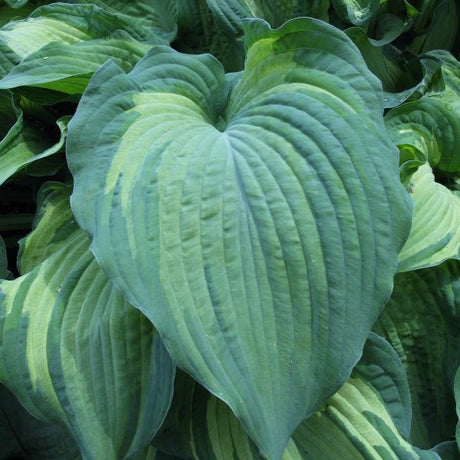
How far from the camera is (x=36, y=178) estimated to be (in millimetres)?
1187

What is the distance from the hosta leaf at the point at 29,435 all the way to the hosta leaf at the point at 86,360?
9.2 inches

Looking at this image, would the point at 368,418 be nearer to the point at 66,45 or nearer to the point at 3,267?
Result: the point at 3,267

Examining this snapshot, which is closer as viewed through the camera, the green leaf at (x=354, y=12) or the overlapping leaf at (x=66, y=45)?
the overlapping leaf at (x=66, y=45)

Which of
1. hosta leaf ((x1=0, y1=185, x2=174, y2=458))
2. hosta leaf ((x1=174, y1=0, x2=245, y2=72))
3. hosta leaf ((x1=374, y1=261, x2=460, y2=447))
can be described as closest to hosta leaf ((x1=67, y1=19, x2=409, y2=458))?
hosta leaf ((x1=0, y1=185, x2=174, y2=458))

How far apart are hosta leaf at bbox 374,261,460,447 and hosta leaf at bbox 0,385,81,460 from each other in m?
0.49

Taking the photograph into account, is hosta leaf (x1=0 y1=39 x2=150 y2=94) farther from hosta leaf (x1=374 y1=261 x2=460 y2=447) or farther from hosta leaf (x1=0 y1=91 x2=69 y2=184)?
hosta leaf (x1=374 y1=261 x2=460 y2=447)

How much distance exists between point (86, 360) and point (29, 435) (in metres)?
0.32

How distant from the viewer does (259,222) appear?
0.69 metres

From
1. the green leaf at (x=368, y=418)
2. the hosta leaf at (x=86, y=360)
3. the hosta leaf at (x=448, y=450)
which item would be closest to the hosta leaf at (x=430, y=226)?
the green leaf at (x=368, y=418)

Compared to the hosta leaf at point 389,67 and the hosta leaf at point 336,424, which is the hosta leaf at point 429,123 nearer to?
the hosta leaf at point 389,67

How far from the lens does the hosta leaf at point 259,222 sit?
25.1 inches

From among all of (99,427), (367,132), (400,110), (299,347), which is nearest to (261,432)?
(299,347)

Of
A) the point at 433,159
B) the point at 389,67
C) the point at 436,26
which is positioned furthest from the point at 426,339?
the point at 436,26

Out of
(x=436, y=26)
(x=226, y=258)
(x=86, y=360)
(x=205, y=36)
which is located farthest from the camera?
(x=436, y=26)
